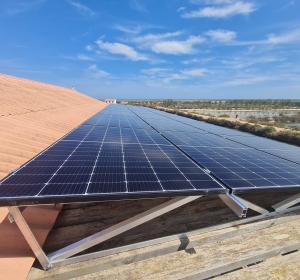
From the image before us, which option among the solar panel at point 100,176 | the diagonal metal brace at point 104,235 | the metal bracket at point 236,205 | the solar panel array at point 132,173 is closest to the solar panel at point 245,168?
the solar panel array at point 132,173

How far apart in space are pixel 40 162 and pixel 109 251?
3.35 meters

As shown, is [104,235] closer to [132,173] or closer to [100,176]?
[100,176]

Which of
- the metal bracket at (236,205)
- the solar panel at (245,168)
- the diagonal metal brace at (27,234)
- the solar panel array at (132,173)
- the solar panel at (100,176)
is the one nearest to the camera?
the diagonal metal brace at (27,234)

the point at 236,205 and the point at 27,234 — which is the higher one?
the point at 236,205

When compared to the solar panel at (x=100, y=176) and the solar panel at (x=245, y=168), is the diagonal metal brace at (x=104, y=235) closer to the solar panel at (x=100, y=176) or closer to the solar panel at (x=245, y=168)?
the solar panel at (x=100, y=176)

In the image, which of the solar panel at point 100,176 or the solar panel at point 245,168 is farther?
the solar panel at point 245,168

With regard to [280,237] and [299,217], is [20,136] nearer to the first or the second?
[280,237]

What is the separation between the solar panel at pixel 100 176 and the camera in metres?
5.58

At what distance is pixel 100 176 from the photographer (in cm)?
693

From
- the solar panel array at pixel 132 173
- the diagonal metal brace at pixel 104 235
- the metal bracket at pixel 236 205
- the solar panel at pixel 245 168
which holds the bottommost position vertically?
the diagonal metal brace at pixel 104 235

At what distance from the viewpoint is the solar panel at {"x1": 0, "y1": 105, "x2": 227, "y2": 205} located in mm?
5578

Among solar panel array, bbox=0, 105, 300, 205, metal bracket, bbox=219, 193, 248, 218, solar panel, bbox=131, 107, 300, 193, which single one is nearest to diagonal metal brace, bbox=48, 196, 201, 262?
solar panel array, bbox=0, 105, 300, 205

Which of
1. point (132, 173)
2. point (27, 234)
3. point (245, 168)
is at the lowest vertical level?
point (27, 234)

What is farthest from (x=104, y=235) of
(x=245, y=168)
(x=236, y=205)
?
(x=245, y=168)
